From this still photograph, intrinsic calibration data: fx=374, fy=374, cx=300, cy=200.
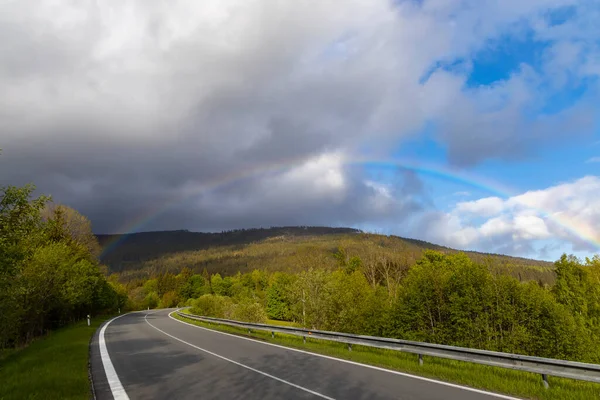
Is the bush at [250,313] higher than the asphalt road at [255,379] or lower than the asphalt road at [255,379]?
lower

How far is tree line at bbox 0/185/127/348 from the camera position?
12902 mm

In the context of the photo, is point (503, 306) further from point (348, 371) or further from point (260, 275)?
point (260, 275)

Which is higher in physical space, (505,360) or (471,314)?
(505,360)

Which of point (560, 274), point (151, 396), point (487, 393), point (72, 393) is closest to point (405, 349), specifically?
point (487, 393)

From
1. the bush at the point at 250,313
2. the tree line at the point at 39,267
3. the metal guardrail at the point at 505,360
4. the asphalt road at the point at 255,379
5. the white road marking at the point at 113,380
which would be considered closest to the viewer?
the metal guardrail at the point at 505,360

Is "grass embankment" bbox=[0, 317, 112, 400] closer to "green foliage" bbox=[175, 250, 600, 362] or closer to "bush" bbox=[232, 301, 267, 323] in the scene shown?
"green foliage" bbox=[175, 250, 600, 362]

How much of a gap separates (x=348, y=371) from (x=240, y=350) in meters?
6.55

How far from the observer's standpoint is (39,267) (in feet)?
96.3

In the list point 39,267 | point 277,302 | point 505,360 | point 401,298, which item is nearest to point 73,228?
point 39,267

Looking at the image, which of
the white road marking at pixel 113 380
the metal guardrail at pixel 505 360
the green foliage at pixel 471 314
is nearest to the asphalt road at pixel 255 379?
the white road marking at pixel 113 380

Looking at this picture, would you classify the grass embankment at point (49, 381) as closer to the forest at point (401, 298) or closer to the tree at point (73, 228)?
the forest at point (401, 298)

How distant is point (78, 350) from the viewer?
662 inches

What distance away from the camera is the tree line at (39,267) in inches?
508

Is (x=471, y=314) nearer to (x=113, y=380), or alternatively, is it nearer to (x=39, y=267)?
(x=113, y=380)
